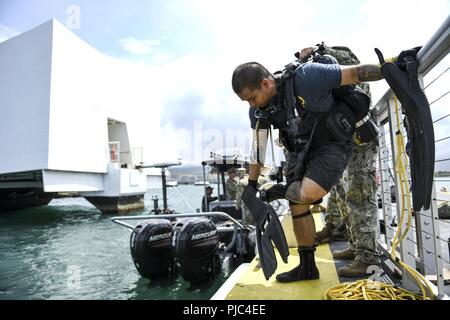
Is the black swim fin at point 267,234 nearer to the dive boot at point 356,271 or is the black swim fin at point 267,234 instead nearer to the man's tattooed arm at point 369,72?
the dive boot at point 356,271

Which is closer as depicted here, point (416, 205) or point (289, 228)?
point (416, 205)

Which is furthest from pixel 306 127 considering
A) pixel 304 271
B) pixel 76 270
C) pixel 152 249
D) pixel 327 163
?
pixel 76 270

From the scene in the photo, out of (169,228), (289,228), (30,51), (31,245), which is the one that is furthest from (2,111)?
(289,228)

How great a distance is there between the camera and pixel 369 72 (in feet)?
5.85

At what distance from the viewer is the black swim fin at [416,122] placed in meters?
1.51

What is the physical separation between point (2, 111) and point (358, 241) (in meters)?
18.6

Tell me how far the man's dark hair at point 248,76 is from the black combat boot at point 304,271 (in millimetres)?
1231

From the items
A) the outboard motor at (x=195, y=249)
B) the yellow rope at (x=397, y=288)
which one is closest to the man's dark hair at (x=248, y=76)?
the yellow rope at (x=397, y=288)

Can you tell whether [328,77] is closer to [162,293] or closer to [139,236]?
[139,236]

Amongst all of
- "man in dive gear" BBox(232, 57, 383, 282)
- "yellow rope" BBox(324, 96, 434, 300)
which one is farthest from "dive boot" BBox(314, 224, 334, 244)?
"yellow rope" BBox(324, 96, 434, 300)

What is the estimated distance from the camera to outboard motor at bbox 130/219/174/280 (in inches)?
179

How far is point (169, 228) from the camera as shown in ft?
16.1

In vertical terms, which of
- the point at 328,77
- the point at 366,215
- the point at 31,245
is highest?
the point at 328,77

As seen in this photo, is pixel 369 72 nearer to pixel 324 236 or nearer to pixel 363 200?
pixel 363 200
